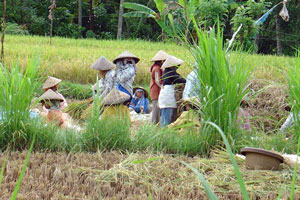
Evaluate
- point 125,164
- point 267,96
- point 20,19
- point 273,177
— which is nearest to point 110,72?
point 267,96

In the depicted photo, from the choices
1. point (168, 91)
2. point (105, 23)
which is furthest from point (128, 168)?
point (105, 23)

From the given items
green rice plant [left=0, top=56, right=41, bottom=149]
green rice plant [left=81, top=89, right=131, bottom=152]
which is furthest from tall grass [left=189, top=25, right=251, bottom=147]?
green rice plant [left=0, top=56, right=41, bottom=149]

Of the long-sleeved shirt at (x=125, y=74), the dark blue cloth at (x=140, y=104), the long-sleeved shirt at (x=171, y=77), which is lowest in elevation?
the dark blue cloth at (x=140, y=104)

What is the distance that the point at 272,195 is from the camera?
8.54 ft

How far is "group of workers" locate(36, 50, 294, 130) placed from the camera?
5.05 metres

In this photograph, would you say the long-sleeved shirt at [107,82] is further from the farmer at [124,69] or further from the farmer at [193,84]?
the farmer at [193,84]

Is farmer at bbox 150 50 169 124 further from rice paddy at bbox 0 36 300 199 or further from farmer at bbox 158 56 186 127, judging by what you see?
rice paddy at bbox 0 36 300 199

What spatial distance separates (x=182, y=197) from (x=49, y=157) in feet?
4.22

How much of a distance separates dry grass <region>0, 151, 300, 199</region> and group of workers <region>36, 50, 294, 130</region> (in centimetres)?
121

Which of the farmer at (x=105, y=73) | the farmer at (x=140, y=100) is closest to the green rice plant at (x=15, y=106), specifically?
the farmer at (x=105, y=73)

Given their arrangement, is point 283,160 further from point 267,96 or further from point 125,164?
point 267,96

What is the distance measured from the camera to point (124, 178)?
9.38 ft

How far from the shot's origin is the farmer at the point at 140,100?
7.42 m

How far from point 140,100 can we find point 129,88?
0.85 m
